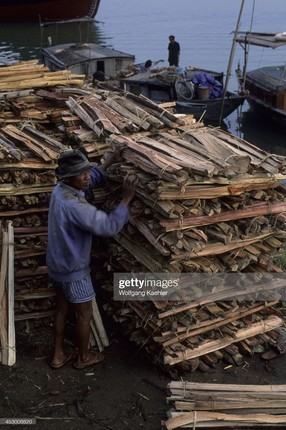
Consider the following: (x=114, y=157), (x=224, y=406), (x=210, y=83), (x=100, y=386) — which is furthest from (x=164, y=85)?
(x=224, y=406)

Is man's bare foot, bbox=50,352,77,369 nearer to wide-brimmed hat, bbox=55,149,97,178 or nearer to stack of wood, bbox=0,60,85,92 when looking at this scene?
→ wide-brimmed hat, bbox=55,149,97,178

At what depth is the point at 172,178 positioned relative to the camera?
5.13 m

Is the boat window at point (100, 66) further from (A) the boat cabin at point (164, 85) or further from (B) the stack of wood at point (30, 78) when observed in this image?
(B) the stack of wood at point (30, 78)

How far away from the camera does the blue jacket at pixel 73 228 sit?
531 cm

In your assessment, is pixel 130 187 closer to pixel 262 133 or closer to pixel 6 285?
pixel 6 285

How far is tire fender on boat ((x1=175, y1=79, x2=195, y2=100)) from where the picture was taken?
81.9 feet

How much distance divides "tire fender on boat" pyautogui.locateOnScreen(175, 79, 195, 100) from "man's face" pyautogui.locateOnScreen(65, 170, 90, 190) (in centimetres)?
2014

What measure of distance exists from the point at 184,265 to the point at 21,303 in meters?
2.38

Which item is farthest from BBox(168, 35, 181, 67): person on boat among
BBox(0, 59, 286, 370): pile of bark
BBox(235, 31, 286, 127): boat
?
BBox(0, 59, 286, 370): pile of bark

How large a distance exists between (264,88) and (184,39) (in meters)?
36.2

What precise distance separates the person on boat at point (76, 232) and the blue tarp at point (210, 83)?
20.7m

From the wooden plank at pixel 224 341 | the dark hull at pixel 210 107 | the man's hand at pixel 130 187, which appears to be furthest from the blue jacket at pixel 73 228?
the dark hull at pixel 210 107

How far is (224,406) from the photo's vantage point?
5207 mm

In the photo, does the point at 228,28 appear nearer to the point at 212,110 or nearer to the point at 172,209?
the point at 212,110
